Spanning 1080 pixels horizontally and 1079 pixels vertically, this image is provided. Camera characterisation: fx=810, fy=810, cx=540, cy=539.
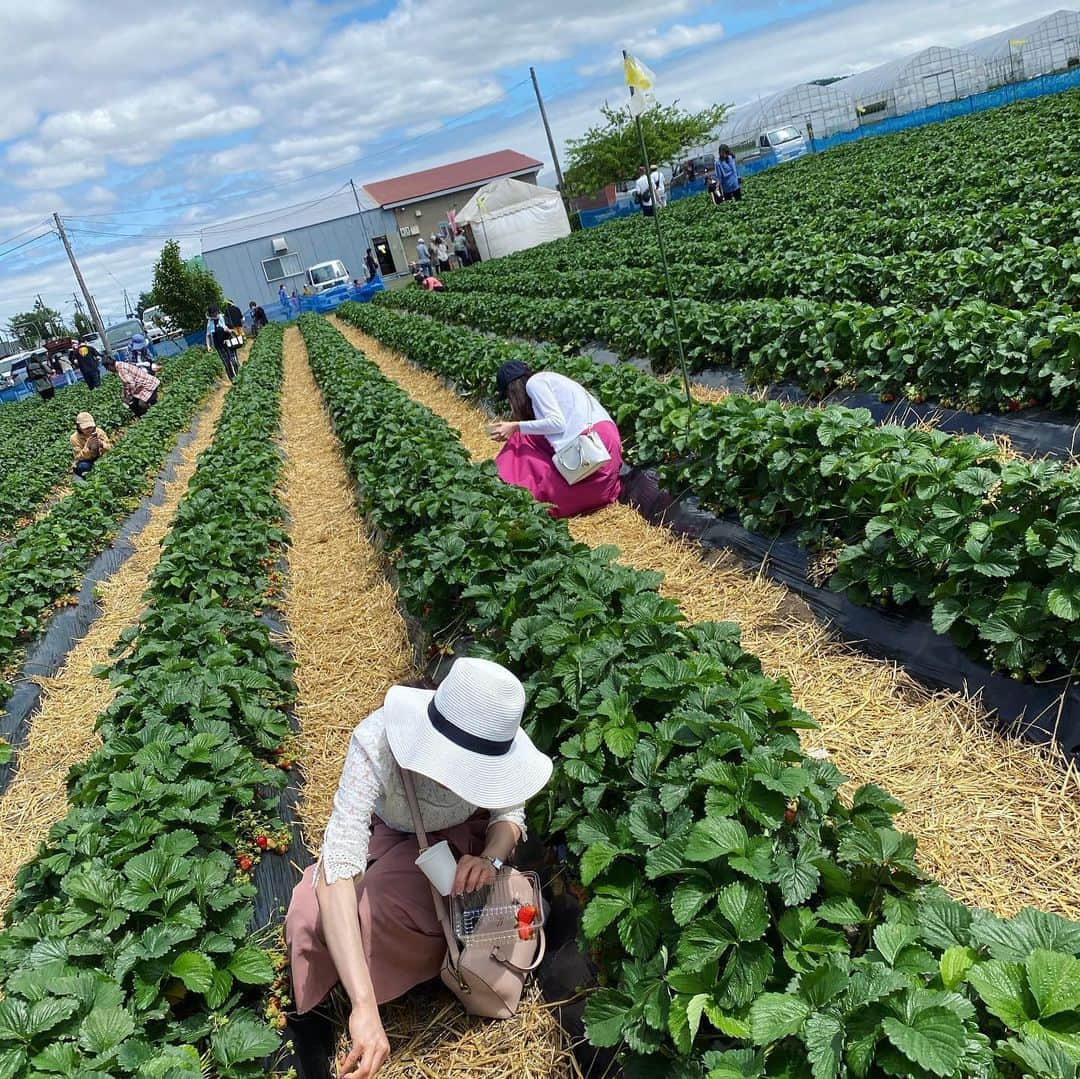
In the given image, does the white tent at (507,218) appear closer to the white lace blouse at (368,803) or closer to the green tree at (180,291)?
the green tree at (180,291)

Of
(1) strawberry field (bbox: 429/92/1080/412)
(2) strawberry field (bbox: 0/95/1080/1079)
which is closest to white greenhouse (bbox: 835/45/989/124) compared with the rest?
(1) strawberry field (bbox: 429/92/1080/412)

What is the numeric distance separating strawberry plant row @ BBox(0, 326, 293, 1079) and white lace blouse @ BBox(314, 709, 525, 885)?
41 centimetres

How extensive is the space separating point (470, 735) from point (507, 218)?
31309mm

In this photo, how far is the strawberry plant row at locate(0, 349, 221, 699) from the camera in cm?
619

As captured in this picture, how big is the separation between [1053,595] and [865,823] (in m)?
1.18

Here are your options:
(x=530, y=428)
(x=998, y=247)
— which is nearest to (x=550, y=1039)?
(x=530, y=428)

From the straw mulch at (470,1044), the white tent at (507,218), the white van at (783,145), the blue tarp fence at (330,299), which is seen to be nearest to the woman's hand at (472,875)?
the straw mulch at (470,1044)

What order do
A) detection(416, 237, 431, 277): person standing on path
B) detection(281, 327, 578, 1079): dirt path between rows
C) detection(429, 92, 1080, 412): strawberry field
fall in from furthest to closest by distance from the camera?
detection(416, 237, 431, 277): person standing on path → detection(429, 92, 1080, 412): strawberry field → detection(281, 327, 578, 1079): dirt path between rows

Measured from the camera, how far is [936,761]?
2.89 m

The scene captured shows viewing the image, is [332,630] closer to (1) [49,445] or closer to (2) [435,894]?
(2) [435,894]

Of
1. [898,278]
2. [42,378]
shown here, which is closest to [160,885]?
[898,278]

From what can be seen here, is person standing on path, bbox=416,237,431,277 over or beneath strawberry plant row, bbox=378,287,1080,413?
over

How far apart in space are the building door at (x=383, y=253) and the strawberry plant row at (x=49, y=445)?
2054 cm

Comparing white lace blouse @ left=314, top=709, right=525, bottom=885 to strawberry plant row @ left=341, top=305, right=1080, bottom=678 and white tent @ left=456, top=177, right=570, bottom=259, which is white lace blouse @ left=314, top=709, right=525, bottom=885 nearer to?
strawberry plant row @ left=341, top=305, right=1080, bottom=678
